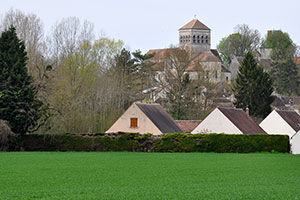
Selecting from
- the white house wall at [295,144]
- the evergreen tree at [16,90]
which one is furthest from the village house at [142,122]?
the evergreen tree at [16,90]

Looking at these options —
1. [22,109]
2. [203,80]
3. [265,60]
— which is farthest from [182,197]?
[265,60]

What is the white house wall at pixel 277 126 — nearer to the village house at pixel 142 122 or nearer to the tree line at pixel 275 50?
the village house at pixel 142 122

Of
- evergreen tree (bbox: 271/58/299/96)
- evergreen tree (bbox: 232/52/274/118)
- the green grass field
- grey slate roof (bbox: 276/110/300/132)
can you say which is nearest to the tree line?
evergreen tree (bbox: 271/58/299/96)

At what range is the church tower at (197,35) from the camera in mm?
166375

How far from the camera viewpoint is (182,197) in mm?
20469

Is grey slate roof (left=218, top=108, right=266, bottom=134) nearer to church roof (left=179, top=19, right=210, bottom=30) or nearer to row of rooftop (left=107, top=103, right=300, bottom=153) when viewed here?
row of rooftop (left=107, top=103, right=300, bottom=153)

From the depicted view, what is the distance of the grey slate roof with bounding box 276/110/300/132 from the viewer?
3125 inches

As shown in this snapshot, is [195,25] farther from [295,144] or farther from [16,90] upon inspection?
[16,90]

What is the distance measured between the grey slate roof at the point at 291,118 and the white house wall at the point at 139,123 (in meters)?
20.5

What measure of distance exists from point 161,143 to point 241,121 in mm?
15834

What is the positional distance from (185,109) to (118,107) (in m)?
8.85

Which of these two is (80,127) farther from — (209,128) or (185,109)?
(185,109)

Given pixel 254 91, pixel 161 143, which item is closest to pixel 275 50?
pixel 254 91

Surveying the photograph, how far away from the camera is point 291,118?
81.2 m
